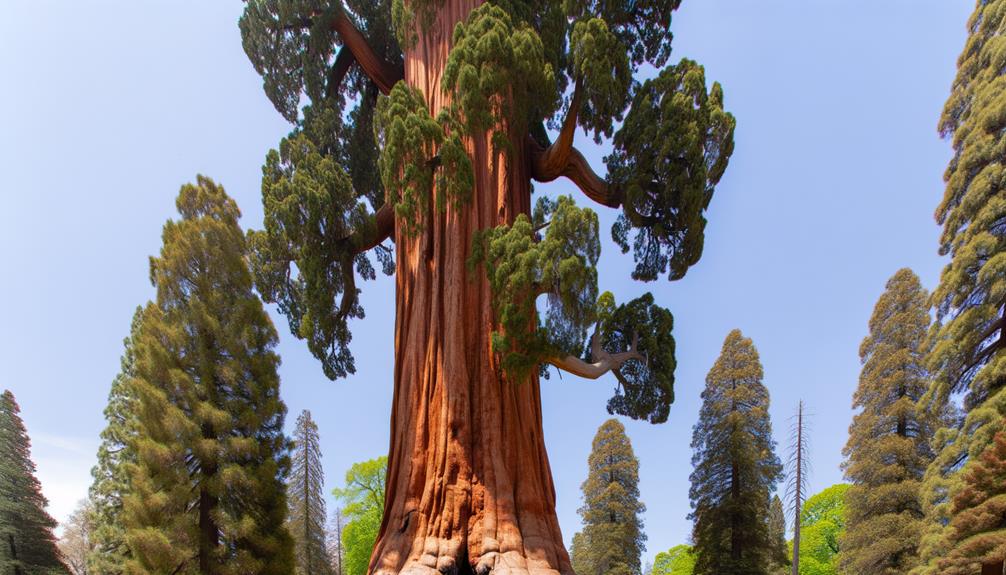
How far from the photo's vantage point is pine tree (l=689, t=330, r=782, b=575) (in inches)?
680

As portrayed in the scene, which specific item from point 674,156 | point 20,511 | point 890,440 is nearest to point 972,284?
point 890,440

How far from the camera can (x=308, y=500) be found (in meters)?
23.2

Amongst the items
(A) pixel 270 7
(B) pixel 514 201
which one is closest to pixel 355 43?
(A) pixel 270 7

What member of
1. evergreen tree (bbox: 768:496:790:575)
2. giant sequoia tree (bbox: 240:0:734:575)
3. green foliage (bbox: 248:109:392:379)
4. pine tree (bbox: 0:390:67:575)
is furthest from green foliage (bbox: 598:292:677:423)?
pine tree (bbox: 0:390:67:575)

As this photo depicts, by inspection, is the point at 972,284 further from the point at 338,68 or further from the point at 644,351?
the point at 338,68

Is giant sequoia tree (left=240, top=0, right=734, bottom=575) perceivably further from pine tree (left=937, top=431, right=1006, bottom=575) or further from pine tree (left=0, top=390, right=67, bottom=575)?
pine tree (left=0, top=390, right=67, bottom=575)

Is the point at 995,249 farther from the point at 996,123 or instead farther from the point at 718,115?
the point at 718,115

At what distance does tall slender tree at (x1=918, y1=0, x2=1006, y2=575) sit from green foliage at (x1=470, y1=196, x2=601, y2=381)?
8270 mm

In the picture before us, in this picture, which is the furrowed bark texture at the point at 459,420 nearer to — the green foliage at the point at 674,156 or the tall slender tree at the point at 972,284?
the green foliage at the point at 674,156

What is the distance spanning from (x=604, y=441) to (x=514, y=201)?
17.7 metres

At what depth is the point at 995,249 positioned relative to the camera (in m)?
12.1

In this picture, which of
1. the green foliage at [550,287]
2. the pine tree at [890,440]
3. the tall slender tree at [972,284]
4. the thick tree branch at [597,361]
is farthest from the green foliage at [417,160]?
the pine tree at [890,440]

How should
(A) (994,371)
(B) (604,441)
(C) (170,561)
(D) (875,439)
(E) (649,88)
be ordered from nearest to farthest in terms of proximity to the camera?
1. (C) (170,561)
2. (E) (649,88)
3. (A) (994,371)
4. (D) (875,439)
5. (B) (604,441)

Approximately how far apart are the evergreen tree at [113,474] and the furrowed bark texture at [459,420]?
760 cm
